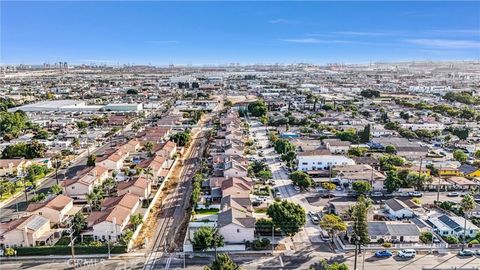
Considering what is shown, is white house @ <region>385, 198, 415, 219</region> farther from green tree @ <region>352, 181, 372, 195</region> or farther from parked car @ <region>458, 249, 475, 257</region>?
parked car @ <region>458, 249, 475, 257</region>

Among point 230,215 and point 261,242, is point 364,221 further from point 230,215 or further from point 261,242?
point 230,215

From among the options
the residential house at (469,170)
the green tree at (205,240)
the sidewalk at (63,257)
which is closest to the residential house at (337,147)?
the residential house at (469,170)

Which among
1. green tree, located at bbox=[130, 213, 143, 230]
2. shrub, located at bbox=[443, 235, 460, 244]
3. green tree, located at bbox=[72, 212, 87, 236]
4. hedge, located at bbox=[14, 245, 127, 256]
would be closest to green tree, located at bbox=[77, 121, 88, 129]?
green tree, located at bbox=[72, 212, 87, 236]

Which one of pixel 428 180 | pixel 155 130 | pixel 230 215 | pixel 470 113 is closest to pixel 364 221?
pixel 230 215

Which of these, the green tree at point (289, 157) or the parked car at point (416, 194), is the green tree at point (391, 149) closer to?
the green tree at point (289, 157)

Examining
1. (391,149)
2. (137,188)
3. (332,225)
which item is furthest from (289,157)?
(332,225)
